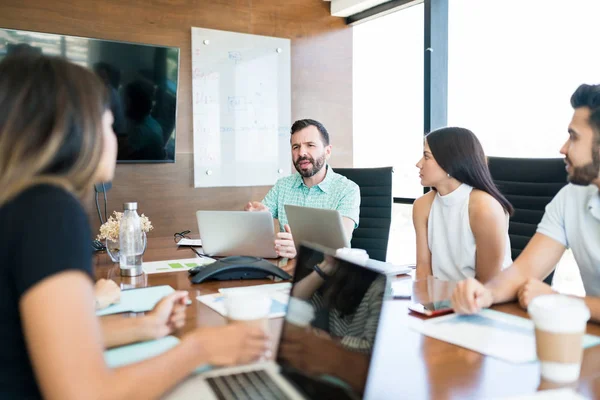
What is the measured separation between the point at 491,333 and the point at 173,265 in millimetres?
1175

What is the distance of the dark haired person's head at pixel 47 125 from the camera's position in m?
0.70

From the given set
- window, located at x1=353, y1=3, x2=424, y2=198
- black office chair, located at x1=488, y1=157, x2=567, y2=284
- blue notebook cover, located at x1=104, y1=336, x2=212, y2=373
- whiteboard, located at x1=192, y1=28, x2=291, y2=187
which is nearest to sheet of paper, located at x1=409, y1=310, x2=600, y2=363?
blue notebook cover, located at x1=104, y1=336, x2=212, y2=373

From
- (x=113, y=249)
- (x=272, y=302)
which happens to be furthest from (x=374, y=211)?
(x=272, y=302)

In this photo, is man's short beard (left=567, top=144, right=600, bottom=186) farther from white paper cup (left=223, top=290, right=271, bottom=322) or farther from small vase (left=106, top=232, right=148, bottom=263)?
small vase (left=106, top=232, right=148, bottom=263)

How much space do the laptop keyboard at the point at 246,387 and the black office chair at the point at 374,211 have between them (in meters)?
2.00

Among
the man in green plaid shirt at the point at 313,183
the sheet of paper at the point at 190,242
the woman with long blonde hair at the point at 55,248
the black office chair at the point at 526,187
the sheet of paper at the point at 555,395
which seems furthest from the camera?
the man in green plaid shirt at the point at 313,183

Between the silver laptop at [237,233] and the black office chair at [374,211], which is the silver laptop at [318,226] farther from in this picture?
the black office chair at [374,211]

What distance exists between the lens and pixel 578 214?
5.03 ft

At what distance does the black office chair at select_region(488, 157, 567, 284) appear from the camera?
2.02 metres

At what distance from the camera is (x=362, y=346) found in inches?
28.2

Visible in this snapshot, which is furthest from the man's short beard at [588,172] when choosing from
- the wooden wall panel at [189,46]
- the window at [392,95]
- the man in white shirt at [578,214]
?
the wooden wall panel at [189,46]

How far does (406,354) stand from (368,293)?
0.29 meters

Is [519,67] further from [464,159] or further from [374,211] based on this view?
[464,159]

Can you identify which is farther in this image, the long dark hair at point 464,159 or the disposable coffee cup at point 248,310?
the long dark hair at point 464,159
